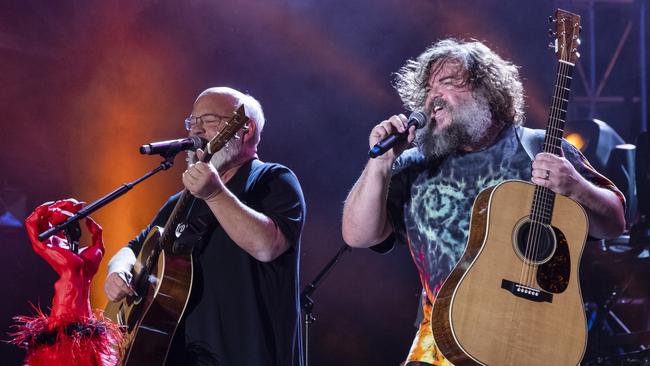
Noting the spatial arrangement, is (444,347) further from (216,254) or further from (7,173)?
(7,173)

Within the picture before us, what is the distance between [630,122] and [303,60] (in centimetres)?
333

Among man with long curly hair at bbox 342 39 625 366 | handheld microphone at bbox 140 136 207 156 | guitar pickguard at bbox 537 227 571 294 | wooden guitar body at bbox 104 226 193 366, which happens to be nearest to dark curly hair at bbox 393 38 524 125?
man with long curly hair at bbox 342 39 625 366

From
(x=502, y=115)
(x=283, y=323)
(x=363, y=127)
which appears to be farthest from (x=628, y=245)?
(x=283, y=323)

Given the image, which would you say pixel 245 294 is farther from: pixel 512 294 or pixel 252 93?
pixel 252 93

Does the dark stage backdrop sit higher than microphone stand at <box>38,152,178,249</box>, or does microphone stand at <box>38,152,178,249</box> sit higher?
the dark stage backdrop

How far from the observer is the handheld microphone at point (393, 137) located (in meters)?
2.60

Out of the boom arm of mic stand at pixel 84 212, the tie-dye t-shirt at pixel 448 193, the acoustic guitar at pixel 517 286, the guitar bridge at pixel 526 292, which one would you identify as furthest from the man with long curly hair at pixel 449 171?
the boom arm of mic stand at pixel 84 212

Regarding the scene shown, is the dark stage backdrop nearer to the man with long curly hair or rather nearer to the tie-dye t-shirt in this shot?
the man with long curly hair

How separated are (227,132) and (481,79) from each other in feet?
4.02

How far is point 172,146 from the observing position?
11.0 ft

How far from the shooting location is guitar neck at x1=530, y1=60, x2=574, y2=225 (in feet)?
8.45

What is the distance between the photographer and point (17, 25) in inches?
242

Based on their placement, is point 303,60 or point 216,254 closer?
point 216,254

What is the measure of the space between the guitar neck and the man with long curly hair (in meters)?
0.05
